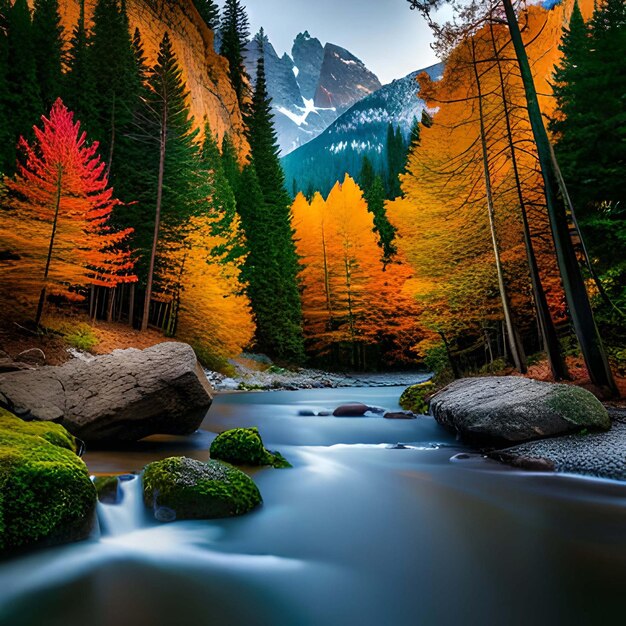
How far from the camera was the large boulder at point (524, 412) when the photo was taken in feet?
20.0

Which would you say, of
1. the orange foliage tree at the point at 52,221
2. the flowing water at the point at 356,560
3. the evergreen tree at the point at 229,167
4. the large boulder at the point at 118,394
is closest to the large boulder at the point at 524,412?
the flowing water at the point at 356,560

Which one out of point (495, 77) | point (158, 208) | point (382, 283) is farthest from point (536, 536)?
point (382, 283)

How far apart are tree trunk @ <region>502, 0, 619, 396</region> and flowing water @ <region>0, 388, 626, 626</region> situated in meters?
3.24

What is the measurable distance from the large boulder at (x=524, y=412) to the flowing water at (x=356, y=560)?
3.50ft

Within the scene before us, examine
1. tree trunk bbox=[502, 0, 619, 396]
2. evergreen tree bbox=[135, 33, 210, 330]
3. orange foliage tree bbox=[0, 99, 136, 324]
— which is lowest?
tree trunk bbox=[502, 0, 619, 396]

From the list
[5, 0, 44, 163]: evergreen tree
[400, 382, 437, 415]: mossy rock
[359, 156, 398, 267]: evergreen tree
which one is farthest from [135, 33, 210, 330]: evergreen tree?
[359, 156, 398, 267]: evergreen tree

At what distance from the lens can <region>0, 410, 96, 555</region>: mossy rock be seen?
2.93 metres

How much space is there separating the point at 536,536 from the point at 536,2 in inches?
431

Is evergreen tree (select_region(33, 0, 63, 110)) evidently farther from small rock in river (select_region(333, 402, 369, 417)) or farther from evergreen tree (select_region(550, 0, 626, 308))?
evergreen tree (select_region(550, 0, 626, 308))

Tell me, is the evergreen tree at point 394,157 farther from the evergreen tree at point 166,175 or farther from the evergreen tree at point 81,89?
the evergreen tree at point 81,89

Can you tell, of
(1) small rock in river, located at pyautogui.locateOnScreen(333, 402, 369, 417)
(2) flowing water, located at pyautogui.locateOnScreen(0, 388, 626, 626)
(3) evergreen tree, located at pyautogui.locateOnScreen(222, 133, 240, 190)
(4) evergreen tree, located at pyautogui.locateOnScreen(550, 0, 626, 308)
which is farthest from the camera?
(3) evergreen tree, located at pyautogui.locateOnScreen(222, 133, 240, 190)

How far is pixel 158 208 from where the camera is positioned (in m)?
18.9

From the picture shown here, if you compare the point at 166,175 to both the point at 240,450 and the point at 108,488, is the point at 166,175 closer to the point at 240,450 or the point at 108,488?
the point at 240,450

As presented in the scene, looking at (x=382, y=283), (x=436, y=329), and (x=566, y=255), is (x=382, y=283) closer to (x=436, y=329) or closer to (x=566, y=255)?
(x=436, y=329)
